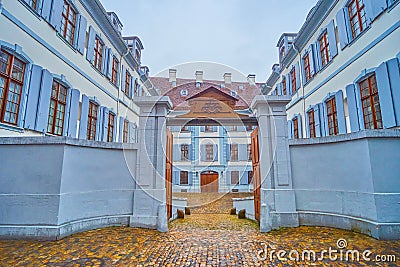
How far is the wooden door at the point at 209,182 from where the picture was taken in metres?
21.2

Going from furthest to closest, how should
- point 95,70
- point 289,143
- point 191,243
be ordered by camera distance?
point 95,70 → point 289,143 → point 191,243

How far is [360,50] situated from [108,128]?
1139cm

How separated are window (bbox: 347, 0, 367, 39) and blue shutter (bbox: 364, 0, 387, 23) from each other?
0.43 m

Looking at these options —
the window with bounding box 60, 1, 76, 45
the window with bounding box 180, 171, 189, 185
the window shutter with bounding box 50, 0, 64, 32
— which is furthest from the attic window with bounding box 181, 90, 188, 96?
the window shutter with bounding box 50, 0, 64, 32

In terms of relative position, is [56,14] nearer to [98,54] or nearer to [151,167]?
[98,54]

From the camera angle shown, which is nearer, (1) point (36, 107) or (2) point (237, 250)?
(2) point (237, 250)

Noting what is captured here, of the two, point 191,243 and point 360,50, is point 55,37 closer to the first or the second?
point 191,243

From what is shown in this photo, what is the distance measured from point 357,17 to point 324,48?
7.89 feet

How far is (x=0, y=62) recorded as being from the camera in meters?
5.82

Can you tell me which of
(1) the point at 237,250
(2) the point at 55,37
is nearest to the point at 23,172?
(1) the point at 237,250

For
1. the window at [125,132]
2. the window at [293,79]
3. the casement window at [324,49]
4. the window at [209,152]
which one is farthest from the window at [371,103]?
the window at [209,152]

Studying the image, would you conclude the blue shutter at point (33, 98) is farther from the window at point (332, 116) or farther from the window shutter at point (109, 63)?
the window at point (332, 116)

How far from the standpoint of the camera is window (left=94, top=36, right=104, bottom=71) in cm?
1091

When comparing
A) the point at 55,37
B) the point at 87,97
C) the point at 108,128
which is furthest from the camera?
the point at 108,128
